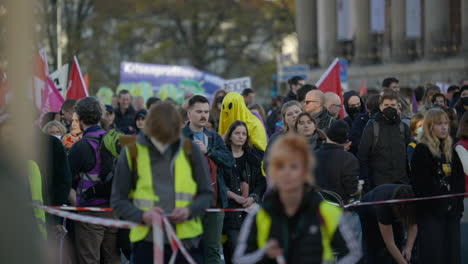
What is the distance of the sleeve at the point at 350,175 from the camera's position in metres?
9.28

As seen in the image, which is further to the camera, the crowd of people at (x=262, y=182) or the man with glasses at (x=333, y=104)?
the man with glasses at (x=333, y=104)

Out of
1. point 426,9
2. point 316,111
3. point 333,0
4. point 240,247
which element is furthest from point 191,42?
point 240,247

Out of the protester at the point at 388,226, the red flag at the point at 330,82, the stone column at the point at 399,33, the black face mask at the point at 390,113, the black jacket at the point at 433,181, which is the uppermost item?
the stone column at the point at 399,33

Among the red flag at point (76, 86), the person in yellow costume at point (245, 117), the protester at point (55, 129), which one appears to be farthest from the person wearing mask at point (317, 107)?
the red flag at point (76, 86)

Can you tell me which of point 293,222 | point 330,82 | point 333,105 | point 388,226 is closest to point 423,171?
point 388,226

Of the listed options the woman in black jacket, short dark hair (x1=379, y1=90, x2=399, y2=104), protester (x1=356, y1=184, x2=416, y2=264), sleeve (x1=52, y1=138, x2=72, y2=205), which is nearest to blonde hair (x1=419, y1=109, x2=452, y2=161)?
the woman in black jacket

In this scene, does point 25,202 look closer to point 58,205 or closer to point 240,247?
point 240,247

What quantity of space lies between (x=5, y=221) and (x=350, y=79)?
37.5m

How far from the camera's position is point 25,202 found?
17.4 feet

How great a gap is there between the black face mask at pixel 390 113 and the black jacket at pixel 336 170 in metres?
1.93

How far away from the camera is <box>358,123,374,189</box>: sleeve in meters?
11.1

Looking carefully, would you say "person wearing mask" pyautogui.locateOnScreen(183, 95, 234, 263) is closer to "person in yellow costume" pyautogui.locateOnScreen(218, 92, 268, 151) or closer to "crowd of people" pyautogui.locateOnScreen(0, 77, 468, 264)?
"crowd of people" pyautogui.locateOnScreen(0, 77, 468, 264)

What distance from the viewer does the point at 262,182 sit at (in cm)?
1034

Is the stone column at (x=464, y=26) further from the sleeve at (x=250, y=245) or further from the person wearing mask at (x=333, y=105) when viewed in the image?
the sleeve at (x=250, y=245)
